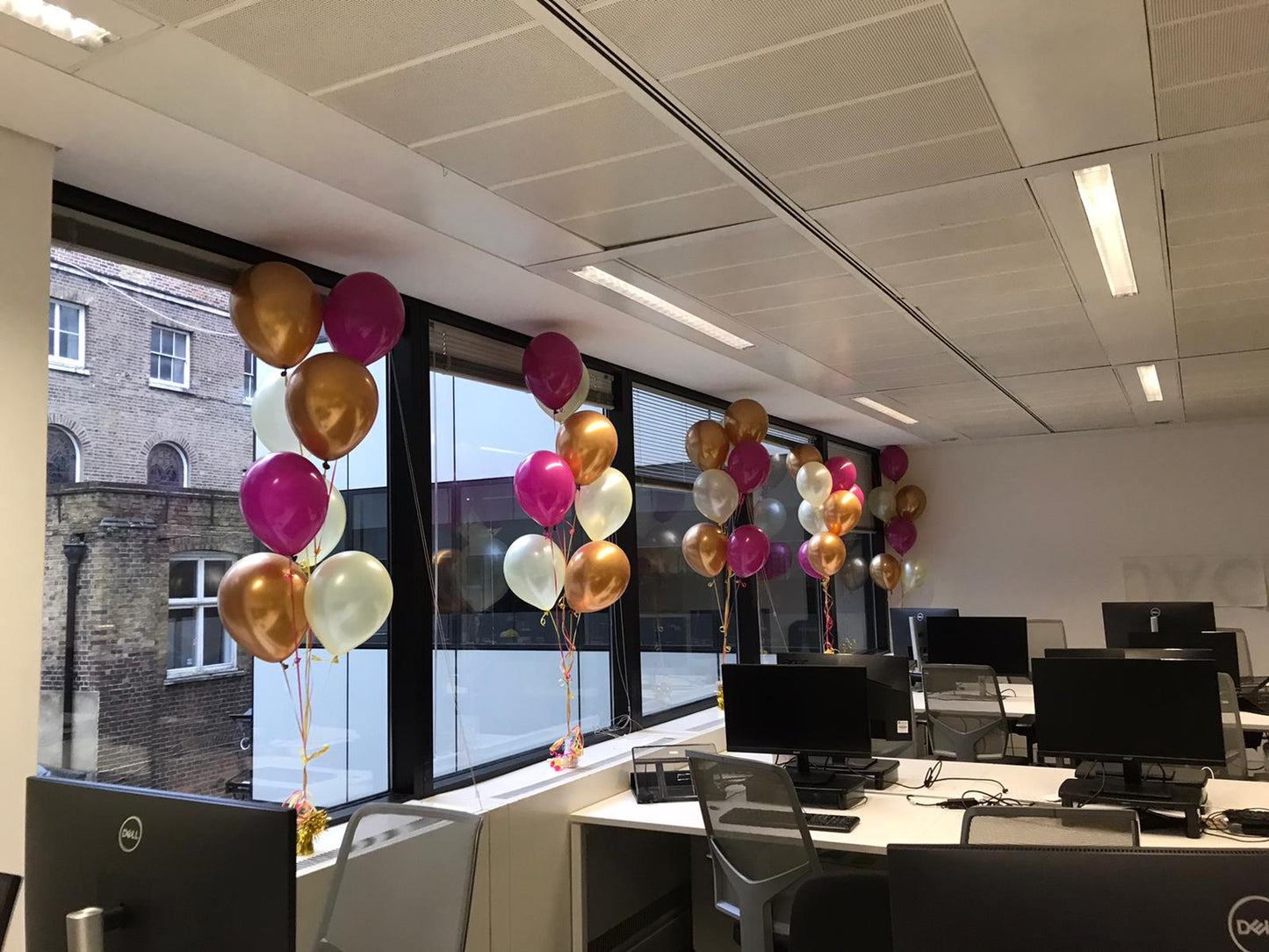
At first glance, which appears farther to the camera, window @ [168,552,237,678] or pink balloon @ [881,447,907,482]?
→ pink balloon @ [881,447,907,482]

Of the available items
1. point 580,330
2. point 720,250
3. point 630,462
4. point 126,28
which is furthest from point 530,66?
point 630,462

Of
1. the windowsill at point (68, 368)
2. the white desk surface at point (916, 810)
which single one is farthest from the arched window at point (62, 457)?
the white desk surface at point (916, 810)

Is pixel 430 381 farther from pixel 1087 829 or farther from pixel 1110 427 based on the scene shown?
pixel 1110 427

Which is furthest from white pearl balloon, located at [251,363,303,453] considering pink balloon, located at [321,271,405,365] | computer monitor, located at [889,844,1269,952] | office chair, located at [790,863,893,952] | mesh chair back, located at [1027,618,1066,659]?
mesh chair back, located at [1027,618,1066,659]

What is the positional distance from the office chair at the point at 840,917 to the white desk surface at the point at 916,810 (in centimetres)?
43

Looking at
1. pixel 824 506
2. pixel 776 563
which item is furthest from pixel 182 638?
pixel 776 563

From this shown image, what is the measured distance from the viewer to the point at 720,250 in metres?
3.30

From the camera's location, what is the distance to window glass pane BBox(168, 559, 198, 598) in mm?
2996

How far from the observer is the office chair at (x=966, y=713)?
5.25 meters

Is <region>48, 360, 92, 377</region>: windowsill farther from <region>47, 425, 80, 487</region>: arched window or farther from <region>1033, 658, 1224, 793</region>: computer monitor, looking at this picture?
<region>1033, 658, 1224, 793</region>: computer monitor

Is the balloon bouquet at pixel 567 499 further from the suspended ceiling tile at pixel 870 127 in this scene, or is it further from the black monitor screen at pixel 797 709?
the suspended ceiling tile at pixel 870 127

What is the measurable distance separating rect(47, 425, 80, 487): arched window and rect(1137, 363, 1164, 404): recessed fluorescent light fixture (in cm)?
536

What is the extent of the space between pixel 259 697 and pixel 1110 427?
7.76 m

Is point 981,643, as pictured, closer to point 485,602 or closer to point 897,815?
point 897,815
